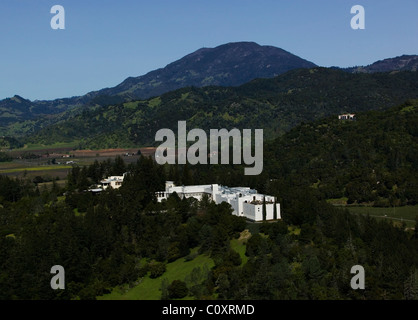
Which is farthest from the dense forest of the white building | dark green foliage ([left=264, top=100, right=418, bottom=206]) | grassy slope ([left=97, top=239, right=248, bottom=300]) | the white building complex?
dark green foliage ([left=264, top=100, right=418, bottom=206])

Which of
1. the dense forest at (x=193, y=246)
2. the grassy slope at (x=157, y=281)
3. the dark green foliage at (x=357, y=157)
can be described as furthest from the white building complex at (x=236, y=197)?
the dark green foliage at (x=357, y=157)

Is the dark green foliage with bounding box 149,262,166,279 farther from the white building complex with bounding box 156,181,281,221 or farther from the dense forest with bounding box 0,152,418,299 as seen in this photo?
the white building complex with bounding box 156,181,281,221

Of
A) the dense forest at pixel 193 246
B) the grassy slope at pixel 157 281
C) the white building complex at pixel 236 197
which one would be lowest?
the grassy slope at pixel 157 281

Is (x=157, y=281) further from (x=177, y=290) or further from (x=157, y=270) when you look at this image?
(x=177, y=290)

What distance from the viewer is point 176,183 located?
4122 inches

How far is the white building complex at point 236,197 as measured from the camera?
80.6 metres

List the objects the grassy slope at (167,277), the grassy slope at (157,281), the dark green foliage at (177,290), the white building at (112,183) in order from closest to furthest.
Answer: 1. the dark green foliage at (177,290)
2. the grassy slope at (157,281)
3. the grassy slope at (167,277)
4. the white building at (112,183)

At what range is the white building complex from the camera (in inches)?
3174

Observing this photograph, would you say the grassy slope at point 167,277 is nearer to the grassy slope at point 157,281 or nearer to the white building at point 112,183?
the grassy slope at point 157,281

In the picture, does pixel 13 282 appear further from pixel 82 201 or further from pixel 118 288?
pixel 82 201

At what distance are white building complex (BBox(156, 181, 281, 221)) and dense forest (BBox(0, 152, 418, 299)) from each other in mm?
2360

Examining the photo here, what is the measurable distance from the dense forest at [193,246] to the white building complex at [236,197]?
92.9 inches

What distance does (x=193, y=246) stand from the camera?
78.8 metres
